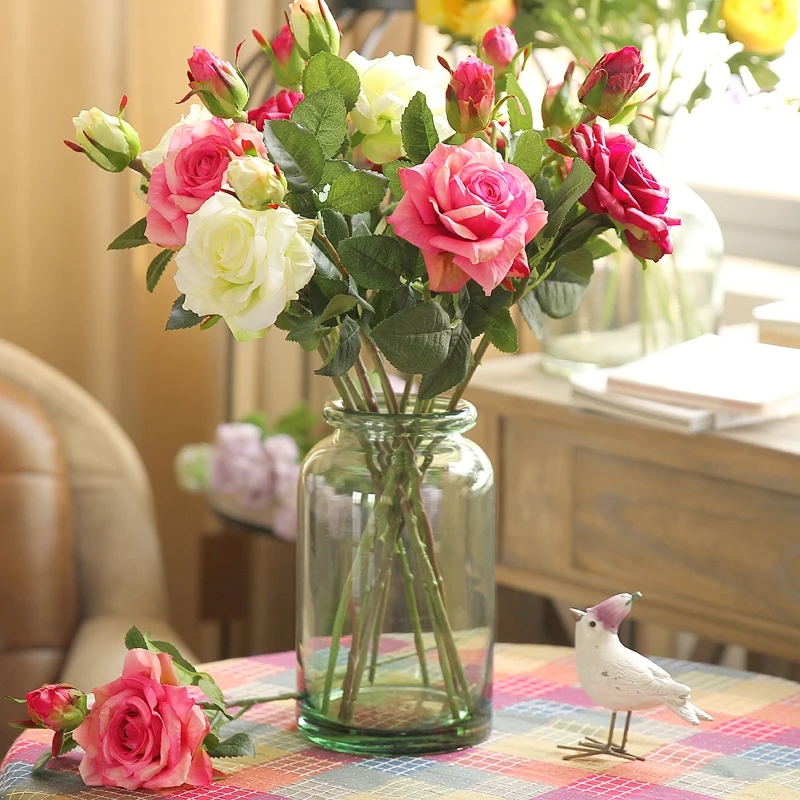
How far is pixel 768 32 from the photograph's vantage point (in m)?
1.29

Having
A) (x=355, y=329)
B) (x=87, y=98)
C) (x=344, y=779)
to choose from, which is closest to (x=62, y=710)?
(x=344, y=779)

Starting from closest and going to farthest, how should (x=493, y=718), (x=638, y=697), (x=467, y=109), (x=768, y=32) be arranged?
(x=467, y=109) < (x=638, y=697) < (x=493, y=718) < (x=768, y=32)

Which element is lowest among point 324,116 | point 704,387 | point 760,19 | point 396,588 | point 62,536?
point 62,536

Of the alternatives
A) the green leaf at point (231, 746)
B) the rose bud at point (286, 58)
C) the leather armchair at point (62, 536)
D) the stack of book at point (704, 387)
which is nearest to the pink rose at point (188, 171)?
the rose bud at point (286, 58)

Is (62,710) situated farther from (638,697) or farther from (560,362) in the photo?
(560,362)

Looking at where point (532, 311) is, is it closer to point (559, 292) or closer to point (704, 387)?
point (559, 292)

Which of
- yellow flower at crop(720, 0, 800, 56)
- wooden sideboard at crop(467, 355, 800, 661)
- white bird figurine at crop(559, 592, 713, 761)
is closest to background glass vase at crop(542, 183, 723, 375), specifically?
wooden sideboard at crop(467, 355, 800, 661)

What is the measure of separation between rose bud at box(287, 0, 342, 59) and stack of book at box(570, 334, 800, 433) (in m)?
0.58

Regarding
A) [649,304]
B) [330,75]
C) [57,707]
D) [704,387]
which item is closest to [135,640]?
→ [57,707]

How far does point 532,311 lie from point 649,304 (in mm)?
604

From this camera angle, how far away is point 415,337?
0.79 m

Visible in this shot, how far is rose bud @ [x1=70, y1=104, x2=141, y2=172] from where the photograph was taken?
2.66ft

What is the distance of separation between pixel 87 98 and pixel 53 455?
67 centimetres

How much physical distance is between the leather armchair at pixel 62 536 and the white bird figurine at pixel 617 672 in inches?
27.0
